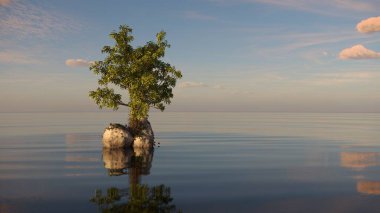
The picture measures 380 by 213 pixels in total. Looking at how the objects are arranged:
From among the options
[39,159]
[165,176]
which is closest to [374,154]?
[165,176]

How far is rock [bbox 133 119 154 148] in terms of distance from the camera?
1695 inches

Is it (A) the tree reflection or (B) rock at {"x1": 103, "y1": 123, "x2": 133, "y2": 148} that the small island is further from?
(A) the tree reflection

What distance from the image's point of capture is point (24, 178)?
24.0m

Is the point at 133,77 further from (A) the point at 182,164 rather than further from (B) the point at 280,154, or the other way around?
(B) the point at 280,154

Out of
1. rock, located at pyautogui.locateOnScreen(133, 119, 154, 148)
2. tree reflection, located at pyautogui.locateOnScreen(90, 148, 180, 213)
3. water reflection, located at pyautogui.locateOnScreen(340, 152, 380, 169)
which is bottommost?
tree reflection, located at pyautogui.locateOnScreen(90, 148, 180, 213)

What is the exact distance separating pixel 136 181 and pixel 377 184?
14506mm

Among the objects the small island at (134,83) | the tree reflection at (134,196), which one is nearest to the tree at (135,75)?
the small island at (134,83)

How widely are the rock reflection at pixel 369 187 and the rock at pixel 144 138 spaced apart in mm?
25153

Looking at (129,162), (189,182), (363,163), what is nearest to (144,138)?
(129,162)

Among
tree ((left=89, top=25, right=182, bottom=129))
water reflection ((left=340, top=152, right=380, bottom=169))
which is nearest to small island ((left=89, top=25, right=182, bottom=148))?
tree ((left=89, top=25, right=182, bottom=129))

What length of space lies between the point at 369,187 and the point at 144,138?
87.2ft

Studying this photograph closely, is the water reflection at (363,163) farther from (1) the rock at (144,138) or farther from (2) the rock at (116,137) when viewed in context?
(2) the rock at (116,137)

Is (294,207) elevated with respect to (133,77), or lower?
lower

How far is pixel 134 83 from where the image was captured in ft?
138
